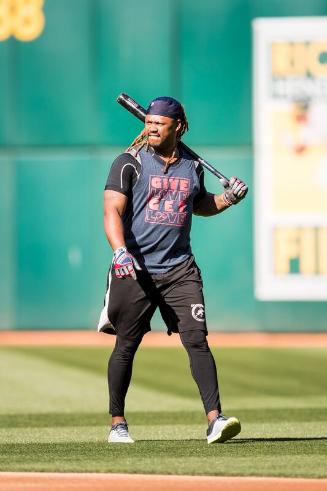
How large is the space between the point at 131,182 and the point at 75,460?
1649 mm

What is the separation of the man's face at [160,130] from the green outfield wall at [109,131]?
397 inches

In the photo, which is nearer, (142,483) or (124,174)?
(142,483)

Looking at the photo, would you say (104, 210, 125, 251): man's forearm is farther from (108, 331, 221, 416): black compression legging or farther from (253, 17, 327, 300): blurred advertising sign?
(253, 17, 327, 300): blurred advertising sign

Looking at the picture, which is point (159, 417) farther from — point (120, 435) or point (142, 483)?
point (142, 483)

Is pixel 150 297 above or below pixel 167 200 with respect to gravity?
below

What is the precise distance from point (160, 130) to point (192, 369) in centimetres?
134

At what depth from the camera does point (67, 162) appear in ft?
59.1

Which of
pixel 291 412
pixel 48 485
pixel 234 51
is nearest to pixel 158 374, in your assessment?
pixel 291 412

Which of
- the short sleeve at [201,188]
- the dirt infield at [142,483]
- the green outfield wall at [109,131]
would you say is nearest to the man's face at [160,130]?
the short sleeve at [201,188]

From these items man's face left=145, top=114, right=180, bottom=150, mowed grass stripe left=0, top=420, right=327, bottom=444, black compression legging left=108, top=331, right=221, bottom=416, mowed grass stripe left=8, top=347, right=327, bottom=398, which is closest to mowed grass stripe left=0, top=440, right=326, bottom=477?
black compression legging left=108, top=331, right=221, bottom=416

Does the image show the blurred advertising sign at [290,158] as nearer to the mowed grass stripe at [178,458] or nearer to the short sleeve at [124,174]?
the mowed grass stripe at [178,458]

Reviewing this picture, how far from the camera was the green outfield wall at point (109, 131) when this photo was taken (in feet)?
58.6

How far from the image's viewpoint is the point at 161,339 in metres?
17.2

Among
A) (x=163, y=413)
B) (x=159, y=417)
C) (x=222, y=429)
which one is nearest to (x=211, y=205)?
(x=222, y=429)
